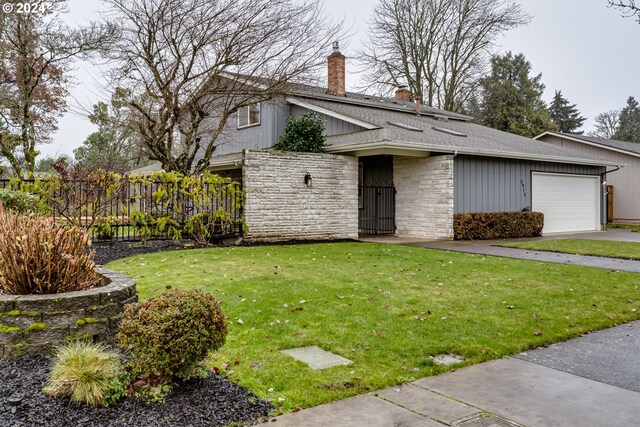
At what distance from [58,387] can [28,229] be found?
5.63 feet

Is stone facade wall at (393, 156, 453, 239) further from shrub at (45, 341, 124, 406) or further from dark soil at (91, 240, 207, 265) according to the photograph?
shrub at (45, 341, 124, 406)

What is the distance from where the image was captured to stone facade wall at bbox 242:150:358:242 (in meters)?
12.5

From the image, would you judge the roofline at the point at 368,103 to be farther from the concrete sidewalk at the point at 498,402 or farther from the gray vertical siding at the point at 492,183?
the concrete sidewalk at the point at 498,402

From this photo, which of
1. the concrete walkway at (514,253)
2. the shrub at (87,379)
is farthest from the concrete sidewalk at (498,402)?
the concrete walkway at (514,253)

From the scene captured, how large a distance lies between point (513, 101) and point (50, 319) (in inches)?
1510

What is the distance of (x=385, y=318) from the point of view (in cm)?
514

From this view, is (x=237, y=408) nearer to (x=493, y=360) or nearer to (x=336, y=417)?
(x=336, y=417)

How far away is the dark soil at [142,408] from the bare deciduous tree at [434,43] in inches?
1138

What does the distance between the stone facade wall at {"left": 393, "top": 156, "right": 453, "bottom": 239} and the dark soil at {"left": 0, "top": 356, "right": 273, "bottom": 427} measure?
11.7 metres

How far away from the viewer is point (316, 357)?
3.99m

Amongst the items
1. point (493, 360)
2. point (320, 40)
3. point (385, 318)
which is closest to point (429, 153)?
point (320, 40)

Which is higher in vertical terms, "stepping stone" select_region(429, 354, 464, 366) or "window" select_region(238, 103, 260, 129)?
"window" select_region(238, 103, 260, 129)

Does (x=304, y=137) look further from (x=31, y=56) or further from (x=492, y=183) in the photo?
(x=31, y=56)

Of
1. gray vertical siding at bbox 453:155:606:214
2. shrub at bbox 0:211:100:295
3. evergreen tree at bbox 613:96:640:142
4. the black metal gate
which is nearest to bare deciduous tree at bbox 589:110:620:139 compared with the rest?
evergreen tree at bbox 613:96:640:142
